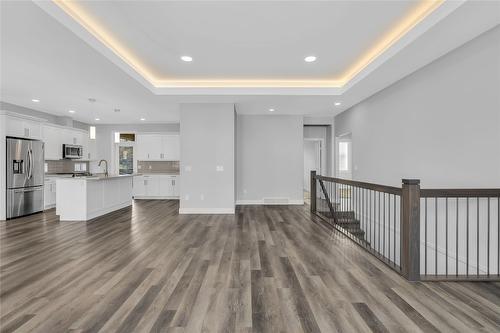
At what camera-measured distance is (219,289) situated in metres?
2.39

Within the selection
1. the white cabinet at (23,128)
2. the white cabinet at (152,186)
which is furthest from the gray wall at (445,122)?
the white cabinet at (23,128)

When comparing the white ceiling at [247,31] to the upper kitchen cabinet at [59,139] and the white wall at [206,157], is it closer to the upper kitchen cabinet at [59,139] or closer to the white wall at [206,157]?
the white wall at [206,157]

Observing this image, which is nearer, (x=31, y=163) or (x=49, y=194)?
(x=31, y=163)

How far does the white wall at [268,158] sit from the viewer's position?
24.8 ft

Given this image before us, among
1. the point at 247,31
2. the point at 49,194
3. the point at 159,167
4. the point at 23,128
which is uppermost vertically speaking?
the point at 247,31

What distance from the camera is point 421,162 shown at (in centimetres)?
405

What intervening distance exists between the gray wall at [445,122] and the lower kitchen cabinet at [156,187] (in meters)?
6.59

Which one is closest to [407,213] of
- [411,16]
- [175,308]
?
[411,16]

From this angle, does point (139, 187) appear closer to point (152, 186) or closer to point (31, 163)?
point (152, 186)

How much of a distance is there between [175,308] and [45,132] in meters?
7.12

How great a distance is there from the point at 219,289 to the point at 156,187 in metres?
7.17

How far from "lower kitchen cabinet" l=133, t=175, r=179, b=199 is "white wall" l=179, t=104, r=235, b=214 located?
2.95 metres

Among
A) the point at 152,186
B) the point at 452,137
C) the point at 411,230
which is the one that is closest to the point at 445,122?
the point at 452,137

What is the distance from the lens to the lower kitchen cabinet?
8789 millimetres
